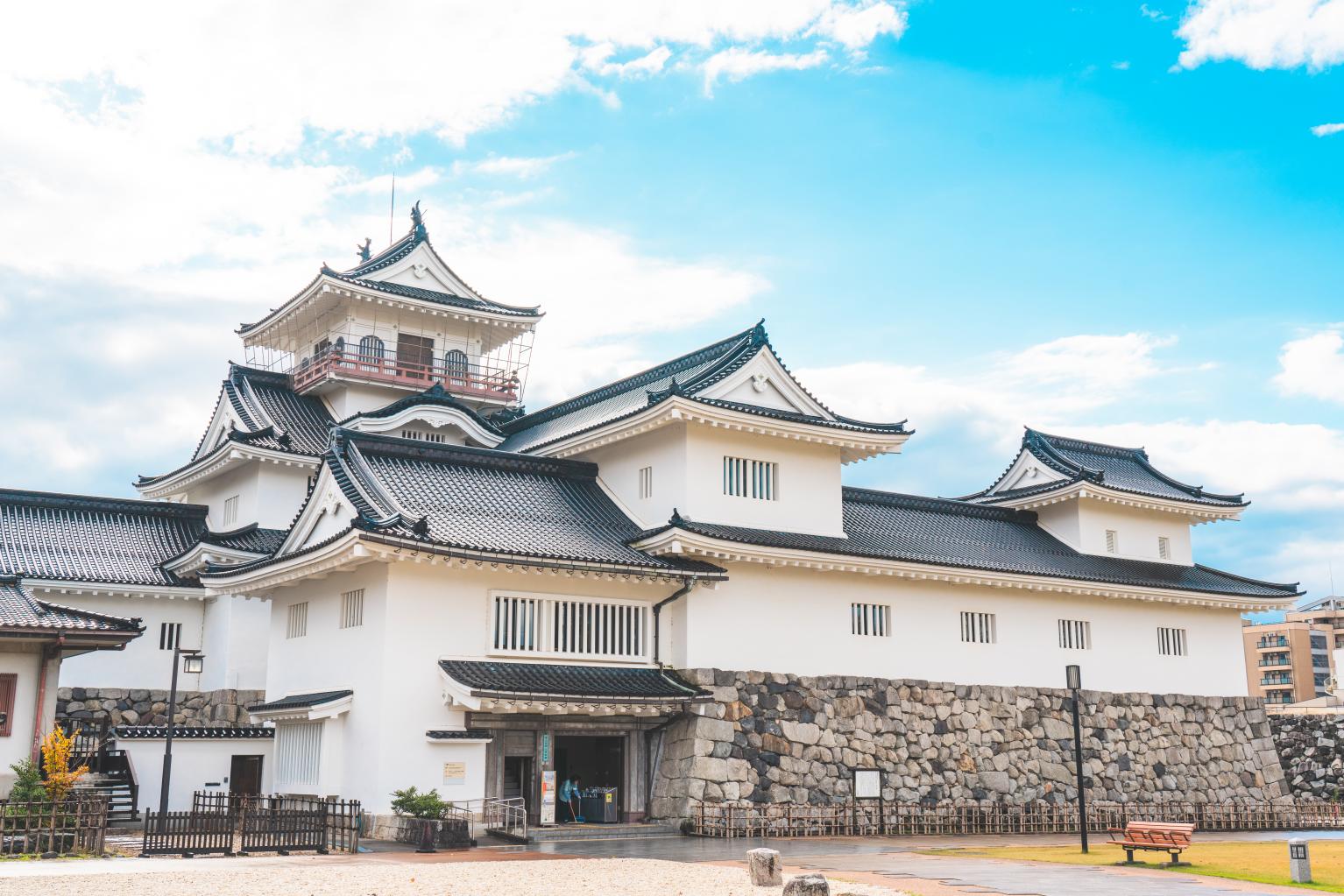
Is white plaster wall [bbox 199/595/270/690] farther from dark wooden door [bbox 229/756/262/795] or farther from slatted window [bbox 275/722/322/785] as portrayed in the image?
slatted window [bbox 275/722/322/785]

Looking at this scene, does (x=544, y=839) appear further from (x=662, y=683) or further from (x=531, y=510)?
(x=531, y=510)

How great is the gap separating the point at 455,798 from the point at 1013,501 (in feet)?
70.2

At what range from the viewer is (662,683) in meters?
28.0

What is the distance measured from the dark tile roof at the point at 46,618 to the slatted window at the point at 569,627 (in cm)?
743

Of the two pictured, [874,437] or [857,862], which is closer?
[857,862]

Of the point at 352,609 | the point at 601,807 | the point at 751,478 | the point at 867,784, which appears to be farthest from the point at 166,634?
the point at 867,784

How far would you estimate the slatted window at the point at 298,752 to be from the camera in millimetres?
27188

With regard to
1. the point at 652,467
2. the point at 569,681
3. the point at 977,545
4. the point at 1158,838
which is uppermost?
the point at 652,467

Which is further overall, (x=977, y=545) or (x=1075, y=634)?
(x=977, y=545)

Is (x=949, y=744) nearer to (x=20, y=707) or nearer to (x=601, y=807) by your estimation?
(x=601, y=807)

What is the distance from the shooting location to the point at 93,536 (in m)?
37.7

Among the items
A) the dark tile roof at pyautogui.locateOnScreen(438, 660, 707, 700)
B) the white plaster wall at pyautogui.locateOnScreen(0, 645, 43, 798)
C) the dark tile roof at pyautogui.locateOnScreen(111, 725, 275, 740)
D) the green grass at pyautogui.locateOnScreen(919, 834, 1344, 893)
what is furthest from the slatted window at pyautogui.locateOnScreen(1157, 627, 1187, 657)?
the white plaster wall at pyautogui.locateOnScreen(0, 645, 43, 798)

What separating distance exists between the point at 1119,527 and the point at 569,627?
19635mm

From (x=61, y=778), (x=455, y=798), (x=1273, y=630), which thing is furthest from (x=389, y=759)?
(x=1273, y=630)
